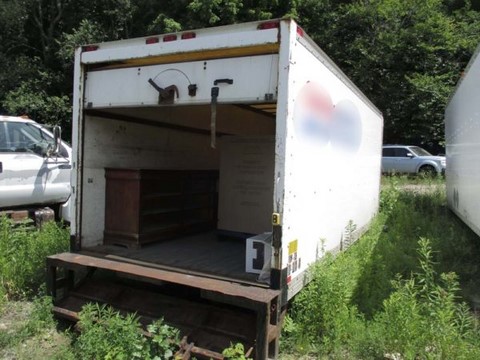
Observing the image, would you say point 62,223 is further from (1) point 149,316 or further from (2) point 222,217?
(1) point 149,316

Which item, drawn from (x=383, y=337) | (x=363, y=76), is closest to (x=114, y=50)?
(x=383, y=337)

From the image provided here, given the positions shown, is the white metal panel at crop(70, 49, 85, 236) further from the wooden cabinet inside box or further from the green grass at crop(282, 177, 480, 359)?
the green grass at crop(282, 177, 480, 359)

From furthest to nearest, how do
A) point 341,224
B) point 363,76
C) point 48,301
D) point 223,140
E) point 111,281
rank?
point 363,76
point 223,140
point 341,224
point 111,281
point 48,301

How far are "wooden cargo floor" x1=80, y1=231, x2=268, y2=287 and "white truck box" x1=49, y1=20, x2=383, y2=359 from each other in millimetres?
21

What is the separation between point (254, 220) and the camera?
6.38 metres

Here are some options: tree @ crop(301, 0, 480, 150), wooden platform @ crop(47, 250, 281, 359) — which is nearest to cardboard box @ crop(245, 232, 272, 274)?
wooden platform @ crop(47, 250, 281, 359)

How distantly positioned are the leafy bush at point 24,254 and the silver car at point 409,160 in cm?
1762

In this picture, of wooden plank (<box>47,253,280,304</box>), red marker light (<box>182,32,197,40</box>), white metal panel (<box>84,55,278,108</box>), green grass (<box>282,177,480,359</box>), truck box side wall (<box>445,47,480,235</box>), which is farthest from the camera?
truck box side wall (<box>445,47,480,235</box>)

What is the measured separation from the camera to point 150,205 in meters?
5.91

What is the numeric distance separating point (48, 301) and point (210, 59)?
2995 millimetres

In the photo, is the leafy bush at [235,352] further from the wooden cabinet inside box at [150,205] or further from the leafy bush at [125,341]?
the wooden cabinet inside box at [150,205]

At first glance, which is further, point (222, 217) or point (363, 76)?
point (363, 76)

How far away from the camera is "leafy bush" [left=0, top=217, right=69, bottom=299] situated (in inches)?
219

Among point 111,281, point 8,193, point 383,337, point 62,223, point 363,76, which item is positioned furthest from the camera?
point 363,76
